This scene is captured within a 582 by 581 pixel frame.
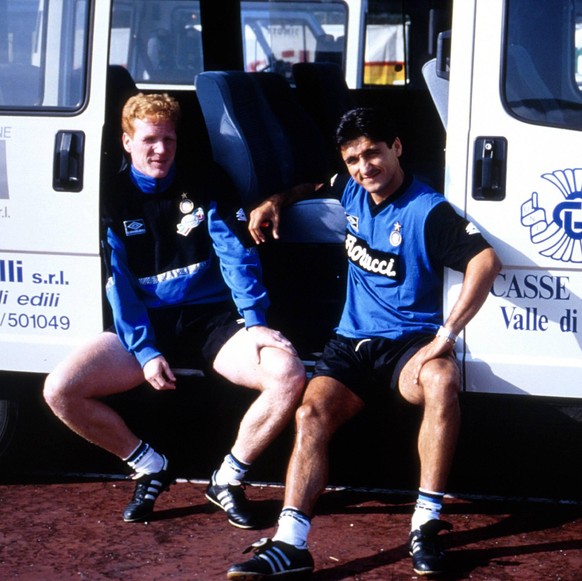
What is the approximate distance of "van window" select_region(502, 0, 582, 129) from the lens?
4.11m

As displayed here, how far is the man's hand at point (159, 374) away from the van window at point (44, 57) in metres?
0.96

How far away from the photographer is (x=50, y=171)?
4.45 metres

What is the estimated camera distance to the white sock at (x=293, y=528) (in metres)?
3.86

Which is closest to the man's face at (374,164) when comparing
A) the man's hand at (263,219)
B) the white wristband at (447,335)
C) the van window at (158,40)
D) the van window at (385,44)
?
the man's hand at (263,219)

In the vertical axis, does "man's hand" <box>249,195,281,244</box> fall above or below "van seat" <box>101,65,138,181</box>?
below

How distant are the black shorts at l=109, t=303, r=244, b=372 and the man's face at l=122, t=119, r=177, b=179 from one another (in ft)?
1.67

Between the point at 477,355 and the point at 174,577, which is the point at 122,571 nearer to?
the point at 174,577

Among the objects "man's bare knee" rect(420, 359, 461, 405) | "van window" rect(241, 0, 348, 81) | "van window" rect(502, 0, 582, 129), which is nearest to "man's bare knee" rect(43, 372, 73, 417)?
"man's bare knee" rect(420, 359, 461, 405)

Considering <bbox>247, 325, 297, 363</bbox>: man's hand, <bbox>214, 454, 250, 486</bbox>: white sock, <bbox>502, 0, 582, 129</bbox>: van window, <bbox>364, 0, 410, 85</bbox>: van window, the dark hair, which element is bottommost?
<bbox>214, 454, 250, 486</bbox>: white sock

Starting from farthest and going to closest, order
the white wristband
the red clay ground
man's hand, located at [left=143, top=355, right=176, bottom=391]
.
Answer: man's hand, located at [left=143, top=355, right=176, bottom=391], the white wristband, the red clay ground

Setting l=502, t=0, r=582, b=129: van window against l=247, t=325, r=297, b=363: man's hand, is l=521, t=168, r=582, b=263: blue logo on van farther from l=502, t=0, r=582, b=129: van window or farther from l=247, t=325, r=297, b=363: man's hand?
l=247, t=325, r=297, b=363: man's hand

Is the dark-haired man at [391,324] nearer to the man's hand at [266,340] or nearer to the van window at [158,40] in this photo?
the man's hand at [266,340]

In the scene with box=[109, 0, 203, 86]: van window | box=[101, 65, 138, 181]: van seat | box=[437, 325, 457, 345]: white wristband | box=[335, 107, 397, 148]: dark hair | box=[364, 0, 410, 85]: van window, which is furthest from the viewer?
box=[109, 0, 203, 86]: van window

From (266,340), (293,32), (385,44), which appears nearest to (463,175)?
(266,340)
